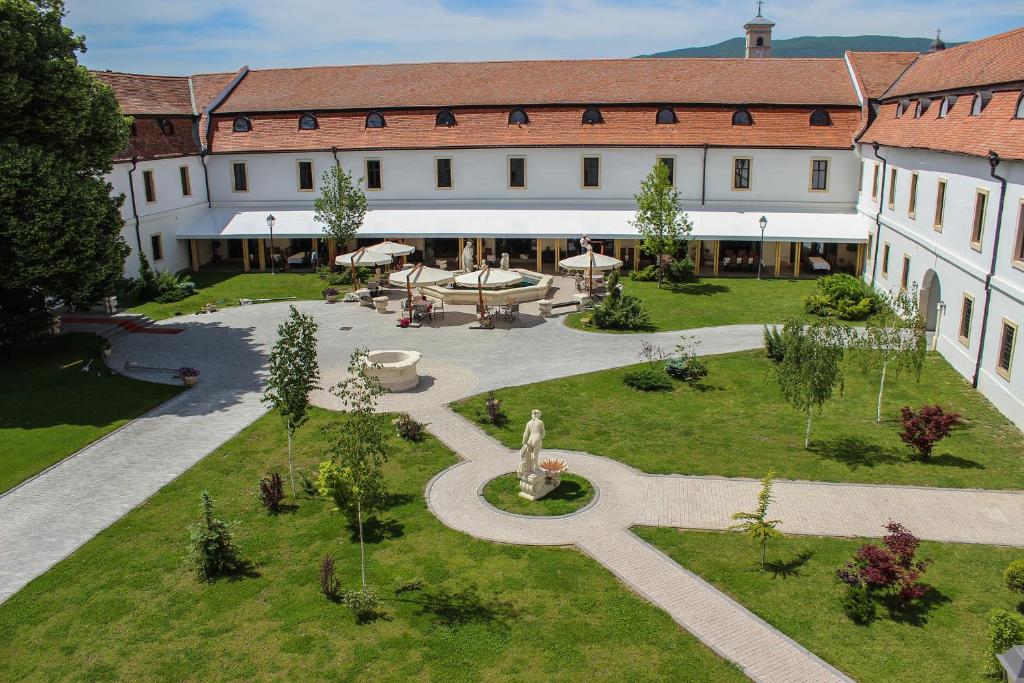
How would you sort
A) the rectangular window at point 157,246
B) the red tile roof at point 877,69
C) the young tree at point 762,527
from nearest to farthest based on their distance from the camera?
the young tree at point 762,527 < the rectangular window at point 157,246 < the red tile roof at point 877,69

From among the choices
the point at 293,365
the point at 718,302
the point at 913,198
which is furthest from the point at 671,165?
the point at 293,365

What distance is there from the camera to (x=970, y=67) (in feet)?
89.7

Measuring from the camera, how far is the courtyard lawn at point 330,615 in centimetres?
1111

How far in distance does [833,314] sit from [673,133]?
1252cm

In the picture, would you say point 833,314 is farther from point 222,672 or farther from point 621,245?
point 222,672

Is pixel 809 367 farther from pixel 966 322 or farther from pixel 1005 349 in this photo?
pixel 966 322

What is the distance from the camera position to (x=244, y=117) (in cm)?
3997

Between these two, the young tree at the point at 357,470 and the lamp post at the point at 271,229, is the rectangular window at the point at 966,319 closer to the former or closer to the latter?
the young tree at the point at 357,470

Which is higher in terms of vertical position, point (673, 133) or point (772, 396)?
point (673, 133)

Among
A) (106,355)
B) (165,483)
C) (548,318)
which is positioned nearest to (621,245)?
(548,318)

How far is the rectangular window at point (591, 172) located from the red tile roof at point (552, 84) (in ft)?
9.51

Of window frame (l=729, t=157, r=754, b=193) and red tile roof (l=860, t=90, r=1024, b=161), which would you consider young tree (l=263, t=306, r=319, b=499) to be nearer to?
red tile roof (l=860, t=90, r=1024, b=161)

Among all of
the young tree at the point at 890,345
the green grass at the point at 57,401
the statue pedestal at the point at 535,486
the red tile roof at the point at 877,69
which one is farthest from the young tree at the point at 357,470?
the red tile roof at the point at 877,69

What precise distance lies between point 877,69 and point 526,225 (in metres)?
17.8
